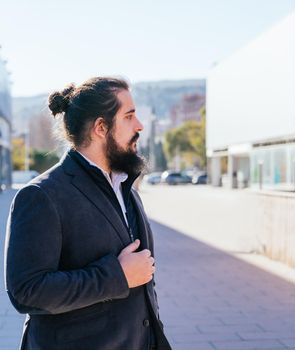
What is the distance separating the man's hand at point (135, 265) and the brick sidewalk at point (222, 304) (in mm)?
3243

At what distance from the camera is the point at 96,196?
6.93ft

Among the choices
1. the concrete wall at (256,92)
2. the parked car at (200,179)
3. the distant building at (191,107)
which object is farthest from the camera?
the distant building at (191,107)

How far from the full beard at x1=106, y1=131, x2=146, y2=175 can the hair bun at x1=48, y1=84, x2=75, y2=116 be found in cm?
19

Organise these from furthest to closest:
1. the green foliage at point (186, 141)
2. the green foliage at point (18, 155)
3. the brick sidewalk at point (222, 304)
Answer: the green foliage at point (186, 141), the green foliage at point (18, 155), the brick sidewalk at point (222, 304)

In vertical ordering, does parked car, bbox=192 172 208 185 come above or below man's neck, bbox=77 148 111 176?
below

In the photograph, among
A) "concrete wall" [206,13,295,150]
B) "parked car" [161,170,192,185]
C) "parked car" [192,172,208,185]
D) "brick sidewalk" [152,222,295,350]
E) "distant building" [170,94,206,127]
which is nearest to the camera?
"brick sidewalk" [152,222,295,350]

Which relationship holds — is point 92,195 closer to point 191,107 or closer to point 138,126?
point 138,126

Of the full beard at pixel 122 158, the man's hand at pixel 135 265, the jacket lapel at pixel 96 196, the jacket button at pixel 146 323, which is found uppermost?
the full beard at pixel 122 158

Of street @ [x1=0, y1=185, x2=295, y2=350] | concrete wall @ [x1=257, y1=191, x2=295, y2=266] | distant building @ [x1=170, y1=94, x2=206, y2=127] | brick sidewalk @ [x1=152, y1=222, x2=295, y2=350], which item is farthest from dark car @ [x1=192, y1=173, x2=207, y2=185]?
distant building @ [x1=170, y1=94, x2=206, y2=127]

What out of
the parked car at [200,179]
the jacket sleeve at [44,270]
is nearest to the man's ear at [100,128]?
the jacket sleeve at [44,270]

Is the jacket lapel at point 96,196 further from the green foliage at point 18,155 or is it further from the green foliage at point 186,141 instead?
the green foliage at point 186,141

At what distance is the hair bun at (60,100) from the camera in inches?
86.4

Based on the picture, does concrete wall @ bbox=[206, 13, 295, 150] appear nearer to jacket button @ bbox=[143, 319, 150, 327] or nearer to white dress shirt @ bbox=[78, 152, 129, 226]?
white dress shirt @ bbox=[78, 152, 129, 226]

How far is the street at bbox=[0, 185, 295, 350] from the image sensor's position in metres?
5.47
